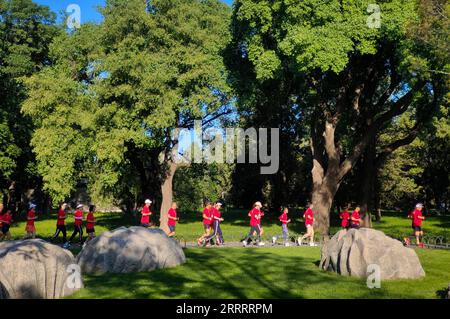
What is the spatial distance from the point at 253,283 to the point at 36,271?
219 inches

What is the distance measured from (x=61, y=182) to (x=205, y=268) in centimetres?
2035

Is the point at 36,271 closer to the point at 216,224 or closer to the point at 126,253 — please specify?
the point at 126,253

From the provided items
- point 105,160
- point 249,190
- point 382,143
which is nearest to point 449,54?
point 105,160

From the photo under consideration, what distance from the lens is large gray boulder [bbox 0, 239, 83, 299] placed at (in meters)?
10.8

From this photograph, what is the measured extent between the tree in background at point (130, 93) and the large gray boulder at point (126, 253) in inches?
582

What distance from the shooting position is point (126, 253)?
1505cm

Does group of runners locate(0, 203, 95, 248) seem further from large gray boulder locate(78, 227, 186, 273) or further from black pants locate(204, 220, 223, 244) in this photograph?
large gray boulder locate(78, 227, 186, 273)

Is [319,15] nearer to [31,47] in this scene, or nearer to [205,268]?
[205,268]

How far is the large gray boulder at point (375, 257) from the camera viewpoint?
13773mm

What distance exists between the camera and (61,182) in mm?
33500

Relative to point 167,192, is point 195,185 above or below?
above

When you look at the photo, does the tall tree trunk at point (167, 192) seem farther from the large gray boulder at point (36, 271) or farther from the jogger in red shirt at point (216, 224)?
the large gray boulder at point (36, 271)

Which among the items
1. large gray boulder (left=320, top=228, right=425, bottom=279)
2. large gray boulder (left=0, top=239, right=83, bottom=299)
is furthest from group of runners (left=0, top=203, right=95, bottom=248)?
large gray boulder (left=320, top=228, right=425, bottom=279)

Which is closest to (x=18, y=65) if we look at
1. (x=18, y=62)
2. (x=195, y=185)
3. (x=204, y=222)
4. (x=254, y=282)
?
(x=18, y=62)
